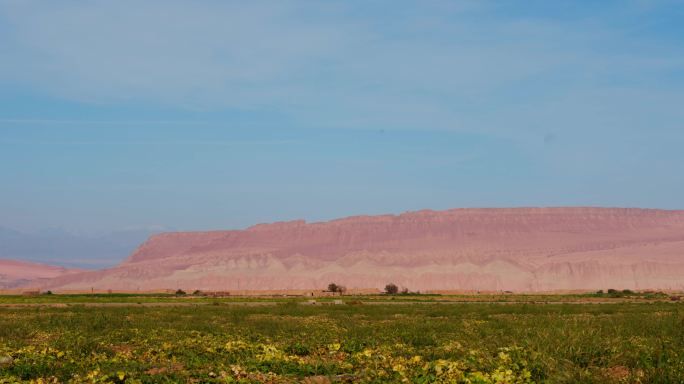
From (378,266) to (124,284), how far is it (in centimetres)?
7155

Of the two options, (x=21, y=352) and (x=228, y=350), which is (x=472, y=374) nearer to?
(x=228, y=350)

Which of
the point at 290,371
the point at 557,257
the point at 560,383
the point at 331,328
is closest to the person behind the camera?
the point at 560,383

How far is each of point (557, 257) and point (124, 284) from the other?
120261mm

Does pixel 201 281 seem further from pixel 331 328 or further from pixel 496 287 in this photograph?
pixel 331 328

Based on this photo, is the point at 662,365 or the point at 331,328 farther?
the point at 331,328

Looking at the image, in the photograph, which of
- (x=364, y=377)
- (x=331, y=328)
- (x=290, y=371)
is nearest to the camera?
(x=364, y=377)

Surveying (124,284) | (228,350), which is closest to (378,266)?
(124,284)

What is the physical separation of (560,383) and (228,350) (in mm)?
9780

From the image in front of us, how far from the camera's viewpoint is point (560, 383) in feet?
42.1

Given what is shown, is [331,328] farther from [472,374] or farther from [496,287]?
[496,287]

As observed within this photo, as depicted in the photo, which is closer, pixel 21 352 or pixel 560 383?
pixel 560 383

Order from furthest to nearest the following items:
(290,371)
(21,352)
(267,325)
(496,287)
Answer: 1. (496,287)
2. (267,325)
3. (21,352)
4. (290,371)

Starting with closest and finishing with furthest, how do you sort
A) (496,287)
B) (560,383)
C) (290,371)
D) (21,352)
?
(560,383) < (290,371) < (21,352) < (496,287)

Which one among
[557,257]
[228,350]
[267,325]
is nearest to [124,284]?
[557,257]
